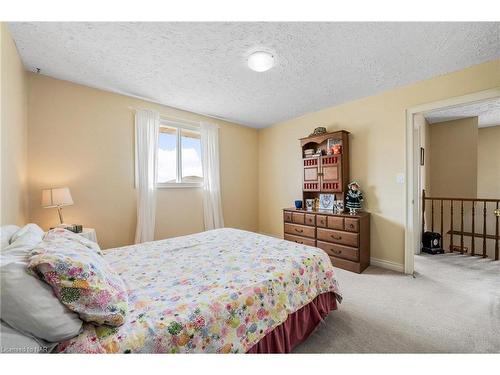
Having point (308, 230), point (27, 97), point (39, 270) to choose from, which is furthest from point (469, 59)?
point (27, 97)

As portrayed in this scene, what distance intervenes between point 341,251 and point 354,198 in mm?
774

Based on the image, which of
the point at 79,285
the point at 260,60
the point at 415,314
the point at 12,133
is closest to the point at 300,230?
the point at 415,314

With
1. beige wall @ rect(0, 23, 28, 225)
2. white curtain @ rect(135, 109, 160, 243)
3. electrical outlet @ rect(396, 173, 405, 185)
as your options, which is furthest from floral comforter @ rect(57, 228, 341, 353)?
electrical outlet @ rect(396, 173, 405, 185)

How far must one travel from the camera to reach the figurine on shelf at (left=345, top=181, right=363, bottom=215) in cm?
309

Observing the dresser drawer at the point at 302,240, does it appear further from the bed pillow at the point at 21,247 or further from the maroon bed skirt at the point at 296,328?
the bed pillow at the point at 21,247

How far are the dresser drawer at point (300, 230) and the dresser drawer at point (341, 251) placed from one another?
0.64 feet

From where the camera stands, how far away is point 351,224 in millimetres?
2850

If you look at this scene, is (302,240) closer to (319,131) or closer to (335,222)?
(335,222)

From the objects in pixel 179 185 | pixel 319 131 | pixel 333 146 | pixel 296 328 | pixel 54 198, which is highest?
pixel 319 131
